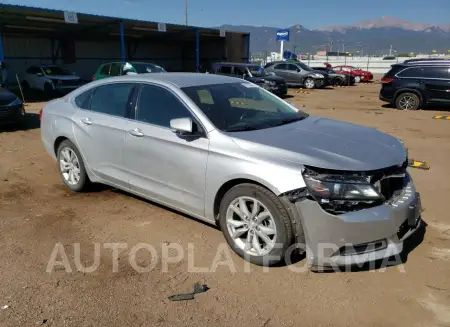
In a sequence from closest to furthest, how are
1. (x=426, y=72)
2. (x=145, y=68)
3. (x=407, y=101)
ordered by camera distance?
(x=426, y=72), (x=407, y=101), (x=145, y=68)

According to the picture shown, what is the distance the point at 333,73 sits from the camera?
2897cm

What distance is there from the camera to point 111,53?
109 ft

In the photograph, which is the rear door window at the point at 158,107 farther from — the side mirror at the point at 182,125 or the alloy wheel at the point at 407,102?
the alloy wheel at the point at 407,102

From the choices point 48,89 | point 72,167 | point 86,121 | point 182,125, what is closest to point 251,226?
point 182,125

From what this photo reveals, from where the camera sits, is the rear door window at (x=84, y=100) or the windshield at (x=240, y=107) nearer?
the windshield at (x=240, y=107)

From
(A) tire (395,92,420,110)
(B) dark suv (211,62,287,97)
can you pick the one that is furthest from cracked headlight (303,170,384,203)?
(B) dark suv (211,62,287,97)

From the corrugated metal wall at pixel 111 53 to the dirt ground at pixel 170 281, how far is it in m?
23.6

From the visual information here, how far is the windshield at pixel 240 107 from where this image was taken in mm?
3887

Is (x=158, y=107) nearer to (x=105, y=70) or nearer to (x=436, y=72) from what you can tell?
(x=436, y=72)

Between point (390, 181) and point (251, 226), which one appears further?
point (251, 226)

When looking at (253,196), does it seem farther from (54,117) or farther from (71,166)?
(54,117)

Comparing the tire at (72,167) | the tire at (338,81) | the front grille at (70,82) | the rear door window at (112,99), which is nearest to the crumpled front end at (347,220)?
the rear door window at (112,99)

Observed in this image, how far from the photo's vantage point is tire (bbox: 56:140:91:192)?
201 inches

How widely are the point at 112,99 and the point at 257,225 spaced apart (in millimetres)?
2441
